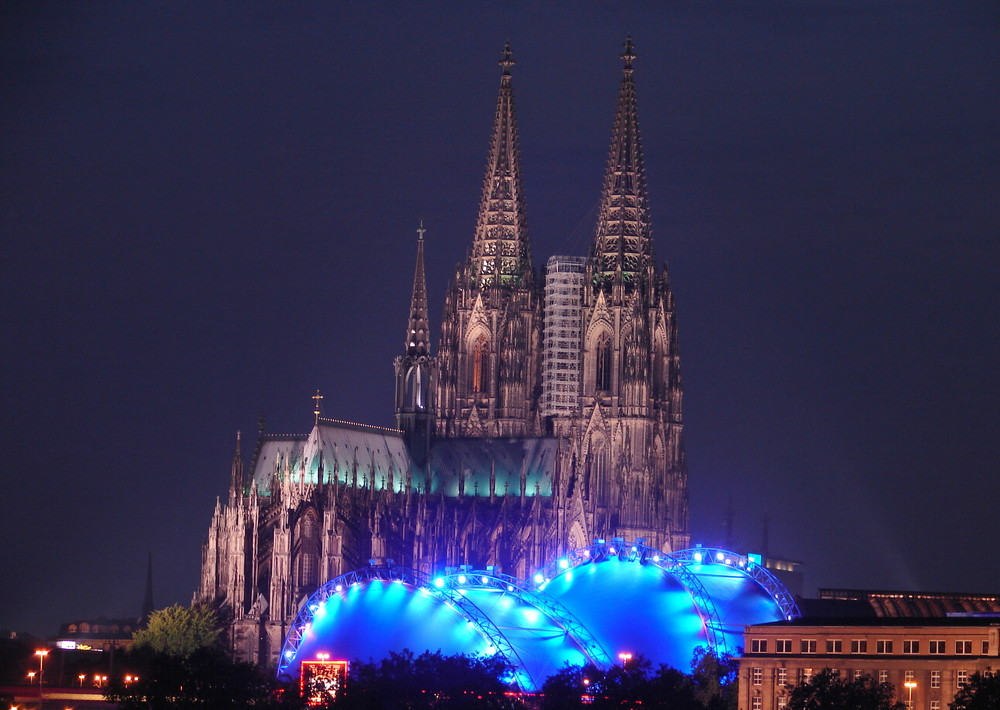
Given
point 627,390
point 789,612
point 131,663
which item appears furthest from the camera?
point 627,390

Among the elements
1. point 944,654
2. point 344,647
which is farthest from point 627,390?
point 944,654

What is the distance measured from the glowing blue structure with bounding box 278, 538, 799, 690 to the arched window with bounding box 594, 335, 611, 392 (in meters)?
23.1

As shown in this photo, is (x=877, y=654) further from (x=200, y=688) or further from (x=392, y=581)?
(x=200, y=688)

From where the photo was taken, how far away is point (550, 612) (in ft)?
541

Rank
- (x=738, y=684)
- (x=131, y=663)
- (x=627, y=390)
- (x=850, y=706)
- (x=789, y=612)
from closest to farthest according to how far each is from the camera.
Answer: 1. (x=850, y=706)
2. (x=738, y=684)
3. (x=789, y=612)
4. (x=131, y=663)
5. (x=627, y=390)

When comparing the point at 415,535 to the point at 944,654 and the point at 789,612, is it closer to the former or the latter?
the point at 789,612

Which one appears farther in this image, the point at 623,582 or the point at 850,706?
the point at 623,582

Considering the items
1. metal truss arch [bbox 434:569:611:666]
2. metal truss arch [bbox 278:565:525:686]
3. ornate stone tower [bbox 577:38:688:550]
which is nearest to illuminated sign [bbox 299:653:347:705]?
metal truss arch [bbox 278:565:525:686]

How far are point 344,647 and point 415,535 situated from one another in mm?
30268

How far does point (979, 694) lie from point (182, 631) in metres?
64.9

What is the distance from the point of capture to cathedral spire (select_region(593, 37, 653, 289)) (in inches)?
7805

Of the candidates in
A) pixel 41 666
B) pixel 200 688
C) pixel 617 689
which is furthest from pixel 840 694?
pixel 41 666

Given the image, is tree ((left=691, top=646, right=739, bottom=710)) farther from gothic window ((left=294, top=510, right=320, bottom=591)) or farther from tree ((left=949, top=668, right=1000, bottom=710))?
gothic window ((left=294, top=510, right=320, bottom=591))

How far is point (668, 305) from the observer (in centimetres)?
19812
